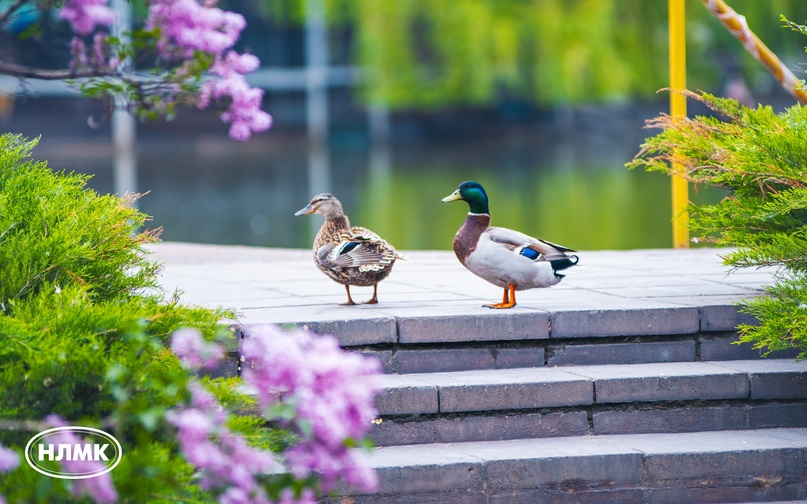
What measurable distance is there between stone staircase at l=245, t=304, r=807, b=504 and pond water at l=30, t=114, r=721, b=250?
21.3 ft

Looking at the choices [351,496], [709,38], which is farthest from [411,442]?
[709,38]

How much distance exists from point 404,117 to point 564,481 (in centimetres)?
3500

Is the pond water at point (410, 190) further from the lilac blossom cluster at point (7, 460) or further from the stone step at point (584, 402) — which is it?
the lilac blossom cluster at point (7, 460)

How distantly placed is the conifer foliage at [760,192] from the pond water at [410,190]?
609 centimetres

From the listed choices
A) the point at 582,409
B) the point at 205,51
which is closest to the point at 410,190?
the point at 205,51

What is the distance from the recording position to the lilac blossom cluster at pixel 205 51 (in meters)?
6.81

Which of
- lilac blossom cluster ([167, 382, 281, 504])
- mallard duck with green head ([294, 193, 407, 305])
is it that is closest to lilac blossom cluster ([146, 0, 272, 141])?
mallard duck with green head ([294, 193, 407, 305])

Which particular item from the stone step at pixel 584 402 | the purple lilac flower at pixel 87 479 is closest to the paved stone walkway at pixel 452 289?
the stone step at pixel 584 402

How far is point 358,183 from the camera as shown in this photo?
21875 mm

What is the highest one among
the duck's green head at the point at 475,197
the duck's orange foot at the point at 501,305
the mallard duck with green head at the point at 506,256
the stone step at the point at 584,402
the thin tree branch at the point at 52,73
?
the thin tree branch at the point at 52,73

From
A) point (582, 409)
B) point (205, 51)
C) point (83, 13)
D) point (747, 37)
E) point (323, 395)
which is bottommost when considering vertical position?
point (582, 409)

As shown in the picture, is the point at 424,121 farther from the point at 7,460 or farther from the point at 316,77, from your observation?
the point at 7,460

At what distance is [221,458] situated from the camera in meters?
2.84

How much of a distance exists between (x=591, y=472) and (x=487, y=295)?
1634 millimetres
